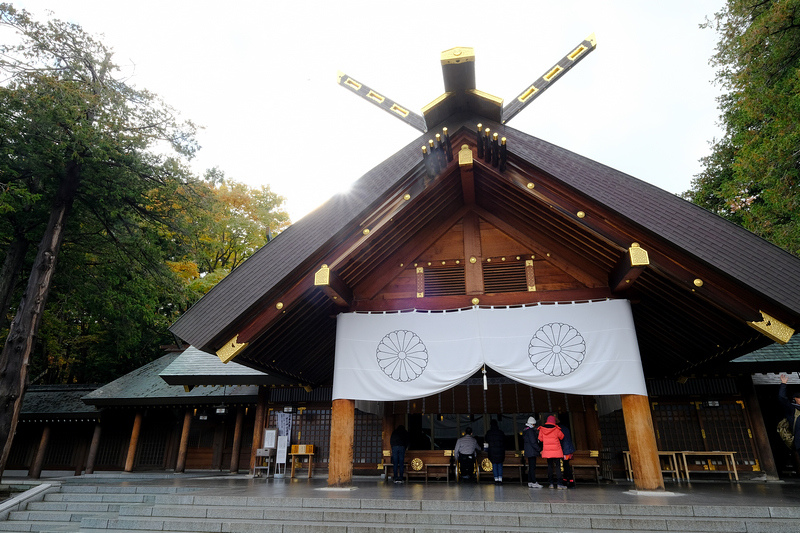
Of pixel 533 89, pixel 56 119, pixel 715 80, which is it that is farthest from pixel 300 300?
pixel 715 80

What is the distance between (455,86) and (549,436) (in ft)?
20.4

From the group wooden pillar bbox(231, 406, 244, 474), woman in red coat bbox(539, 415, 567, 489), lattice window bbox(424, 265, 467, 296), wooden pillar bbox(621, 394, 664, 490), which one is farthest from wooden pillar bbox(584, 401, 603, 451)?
wooden pillar bbox(231, 406, 244, 474)

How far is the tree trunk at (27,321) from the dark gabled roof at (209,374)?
12.1 ft

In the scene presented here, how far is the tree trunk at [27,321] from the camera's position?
11.7m

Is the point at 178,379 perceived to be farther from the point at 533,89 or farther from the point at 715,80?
the point at 715,80

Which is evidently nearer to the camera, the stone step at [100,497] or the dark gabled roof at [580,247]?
the dark gabled roof at [580,247]

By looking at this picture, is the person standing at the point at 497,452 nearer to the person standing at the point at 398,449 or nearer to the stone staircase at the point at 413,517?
the person standing at the point at 398,449

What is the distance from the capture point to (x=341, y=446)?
7285 mm

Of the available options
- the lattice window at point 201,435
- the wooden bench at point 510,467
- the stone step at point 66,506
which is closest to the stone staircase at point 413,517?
the stone step at point 66,506

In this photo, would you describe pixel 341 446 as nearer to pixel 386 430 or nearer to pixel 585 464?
pixel 386 430

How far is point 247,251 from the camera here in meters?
24.9

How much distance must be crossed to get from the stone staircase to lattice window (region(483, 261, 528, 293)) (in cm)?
383

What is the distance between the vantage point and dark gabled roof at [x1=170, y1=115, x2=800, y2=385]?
5.93 meters

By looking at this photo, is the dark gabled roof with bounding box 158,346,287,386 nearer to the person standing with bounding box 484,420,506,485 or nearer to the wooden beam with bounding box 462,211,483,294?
the person standing with bounding box 484,420,506,485
